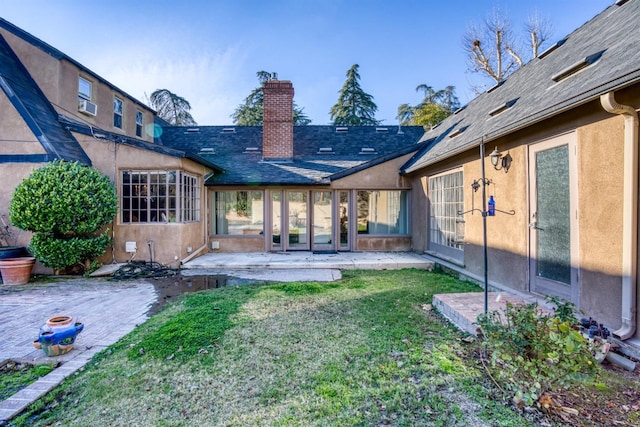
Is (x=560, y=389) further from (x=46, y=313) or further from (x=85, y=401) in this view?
(x=46, y=313)

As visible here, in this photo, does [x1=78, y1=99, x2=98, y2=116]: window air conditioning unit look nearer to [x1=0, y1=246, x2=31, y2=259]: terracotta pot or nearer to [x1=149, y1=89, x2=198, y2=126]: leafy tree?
[x1=0, y1=246, x2=31, y2=259]: terracotta pot

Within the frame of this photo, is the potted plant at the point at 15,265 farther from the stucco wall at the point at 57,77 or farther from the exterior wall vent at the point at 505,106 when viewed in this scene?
the exterior wall vent at the point at 505,106

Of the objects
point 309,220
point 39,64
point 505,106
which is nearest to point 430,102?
point 309,220

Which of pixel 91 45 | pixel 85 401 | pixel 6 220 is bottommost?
pixel 85 401

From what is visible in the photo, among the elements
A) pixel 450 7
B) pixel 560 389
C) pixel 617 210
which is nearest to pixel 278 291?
pixel 560 389

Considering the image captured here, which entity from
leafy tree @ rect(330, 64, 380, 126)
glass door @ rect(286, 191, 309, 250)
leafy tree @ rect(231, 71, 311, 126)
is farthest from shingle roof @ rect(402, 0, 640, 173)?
leafy tree @ rect(231, 71, 311, 126)

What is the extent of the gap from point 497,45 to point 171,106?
75.6ft

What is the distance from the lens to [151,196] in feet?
25.8

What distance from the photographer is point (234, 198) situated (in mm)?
9875

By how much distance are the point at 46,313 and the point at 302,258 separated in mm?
5381

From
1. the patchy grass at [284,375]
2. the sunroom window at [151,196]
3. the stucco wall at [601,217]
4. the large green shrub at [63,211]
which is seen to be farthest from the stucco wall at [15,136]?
the stucco wall at [601,217]

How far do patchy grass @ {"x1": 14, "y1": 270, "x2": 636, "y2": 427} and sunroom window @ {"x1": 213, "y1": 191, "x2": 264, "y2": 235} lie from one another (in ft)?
17.6

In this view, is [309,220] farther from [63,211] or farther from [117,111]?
[117,111]

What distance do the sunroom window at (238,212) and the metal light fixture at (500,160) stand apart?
Result: 658cm
